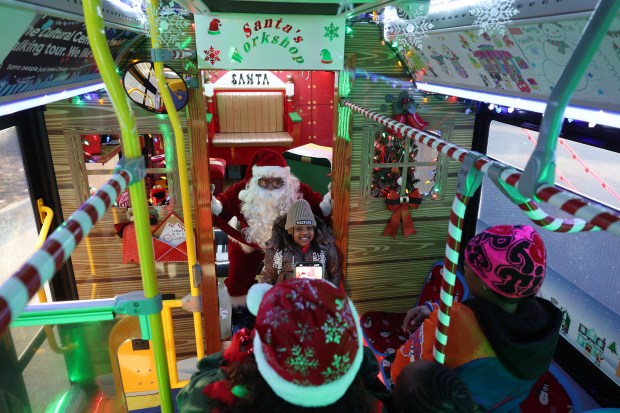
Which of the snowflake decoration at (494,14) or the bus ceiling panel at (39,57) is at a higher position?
the snowflake decoration at (494,14)

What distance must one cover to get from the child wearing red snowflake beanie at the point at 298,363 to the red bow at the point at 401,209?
2609 millimetres

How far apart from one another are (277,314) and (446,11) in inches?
74.0

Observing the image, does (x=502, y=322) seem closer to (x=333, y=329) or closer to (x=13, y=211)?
(x=333, y=329)

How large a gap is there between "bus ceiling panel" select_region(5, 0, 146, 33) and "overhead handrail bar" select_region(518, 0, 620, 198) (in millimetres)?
1482

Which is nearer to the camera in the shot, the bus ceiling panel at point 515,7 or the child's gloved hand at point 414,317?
the bus ceiling panel at point 515,7

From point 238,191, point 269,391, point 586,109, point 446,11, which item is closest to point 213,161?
point 238,191

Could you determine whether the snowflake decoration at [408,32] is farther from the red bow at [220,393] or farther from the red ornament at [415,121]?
the red bow at [220,393]

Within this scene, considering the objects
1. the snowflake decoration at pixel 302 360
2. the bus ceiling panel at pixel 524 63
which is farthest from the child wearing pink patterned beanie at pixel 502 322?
the snowflake decoration at pixel 302 360

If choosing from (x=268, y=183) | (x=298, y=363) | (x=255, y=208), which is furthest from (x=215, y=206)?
(x=298, y=363)

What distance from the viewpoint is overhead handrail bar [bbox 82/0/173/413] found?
104 cm

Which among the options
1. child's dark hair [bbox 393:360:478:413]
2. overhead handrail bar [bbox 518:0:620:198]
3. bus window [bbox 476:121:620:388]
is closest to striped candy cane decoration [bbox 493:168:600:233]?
overhead handrail bar [bbox 518:0:620:198]

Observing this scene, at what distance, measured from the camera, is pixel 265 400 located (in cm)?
99

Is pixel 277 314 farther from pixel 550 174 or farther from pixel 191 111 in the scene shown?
pixel 191 111

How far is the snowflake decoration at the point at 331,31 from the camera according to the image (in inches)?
114
